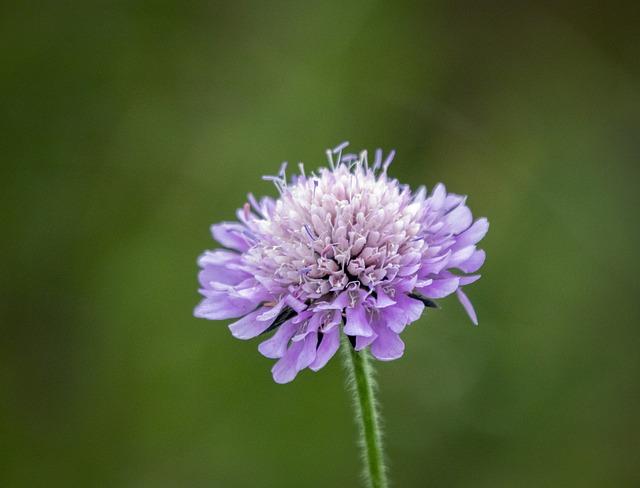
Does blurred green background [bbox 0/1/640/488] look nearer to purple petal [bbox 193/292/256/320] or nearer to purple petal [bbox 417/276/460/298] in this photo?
purple petal [bbox 193/292/256/320]

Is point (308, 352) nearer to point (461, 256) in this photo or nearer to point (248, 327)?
point (248, 327)

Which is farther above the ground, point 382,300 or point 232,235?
point 232,235

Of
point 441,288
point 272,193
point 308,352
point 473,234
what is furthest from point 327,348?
point 272,193

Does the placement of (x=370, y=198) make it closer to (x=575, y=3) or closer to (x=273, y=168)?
(x=273, y=168)

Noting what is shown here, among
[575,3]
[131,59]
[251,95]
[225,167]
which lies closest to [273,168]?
[225,167]

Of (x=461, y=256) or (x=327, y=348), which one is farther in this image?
(x=461, y=256)

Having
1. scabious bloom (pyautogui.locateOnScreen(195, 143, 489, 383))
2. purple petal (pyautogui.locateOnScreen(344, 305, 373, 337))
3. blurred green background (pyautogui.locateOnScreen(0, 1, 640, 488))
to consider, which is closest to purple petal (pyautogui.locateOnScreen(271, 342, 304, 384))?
scabious bloom (pyautogui.locateOnScreen(195, 143, 489, 383))
